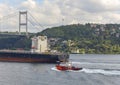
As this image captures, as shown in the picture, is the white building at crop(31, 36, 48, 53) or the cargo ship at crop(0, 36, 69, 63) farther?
the white building at crop(31, 36, 48, 53)

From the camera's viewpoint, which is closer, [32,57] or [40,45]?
[32,57]

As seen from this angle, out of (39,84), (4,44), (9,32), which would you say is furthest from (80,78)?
(4,44)

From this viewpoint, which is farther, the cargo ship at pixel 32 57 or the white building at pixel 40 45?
the white building at pixel 40 45

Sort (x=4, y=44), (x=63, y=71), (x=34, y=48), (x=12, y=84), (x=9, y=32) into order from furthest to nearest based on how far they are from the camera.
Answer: (x=4, y=44) → (x=9, y=32) → (x=34, y=48) → (x=63, y=71) → (x=12, y=84)

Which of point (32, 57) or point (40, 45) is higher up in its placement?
point (40, 45)

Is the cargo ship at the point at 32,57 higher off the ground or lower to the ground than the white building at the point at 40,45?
lower

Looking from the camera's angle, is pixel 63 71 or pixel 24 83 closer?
pixel 24 83

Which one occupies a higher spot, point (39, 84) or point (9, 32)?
point (9, 32)

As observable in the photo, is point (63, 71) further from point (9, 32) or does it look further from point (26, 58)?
point (9, 32)

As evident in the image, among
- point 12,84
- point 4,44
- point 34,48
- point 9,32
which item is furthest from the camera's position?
point 4,44

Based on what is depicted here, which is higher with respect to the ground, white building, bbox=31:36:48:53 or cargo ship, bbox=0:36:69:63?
white building, bbox=31:36:48:53
